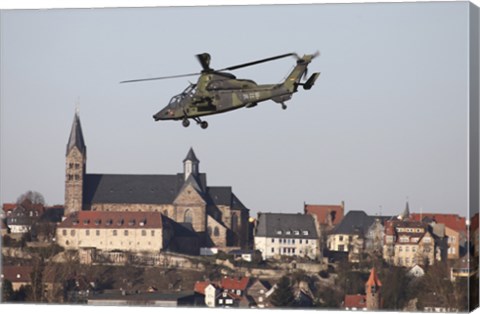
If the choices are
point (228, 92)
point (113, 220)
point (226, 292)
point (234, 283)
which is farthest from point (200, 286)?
point (228, 92)

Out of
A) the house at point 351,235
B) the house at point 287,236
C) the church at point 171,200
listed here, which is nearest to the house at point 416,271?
the house at point 351,235

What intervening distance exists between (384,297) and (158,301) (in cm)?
856

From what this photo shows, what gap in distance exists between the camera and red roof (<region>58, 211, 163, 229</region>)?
76.0 m

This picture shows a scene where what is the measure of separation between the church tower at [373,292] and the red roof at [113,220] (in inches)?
580

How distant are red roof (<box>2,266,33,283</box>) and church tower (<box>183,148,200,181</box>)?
7.39 m

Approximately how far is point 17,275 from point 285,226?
15.5 m

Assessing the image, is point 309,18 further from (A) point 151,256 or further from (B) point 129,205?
(B) point 129,205

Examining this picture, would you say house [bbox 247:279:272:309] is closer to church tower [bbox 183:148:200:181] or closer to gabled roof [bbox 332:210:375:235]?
gabled roof [bbox 332:210:375:235]

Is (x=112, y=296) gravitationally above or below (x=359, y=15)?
below

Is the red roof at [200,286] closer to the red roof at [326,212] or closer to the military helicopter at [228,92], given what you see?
the red roof at [326,212]

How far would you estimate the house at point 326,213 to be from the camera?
69438 millimetres

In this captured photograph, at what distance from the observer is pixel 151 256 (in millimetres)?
74875

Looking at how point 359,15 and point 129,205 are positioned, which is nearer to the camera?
point 359,15

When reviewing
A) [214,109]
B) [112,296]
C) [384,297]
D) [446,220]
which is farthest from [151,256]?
[214,109]
